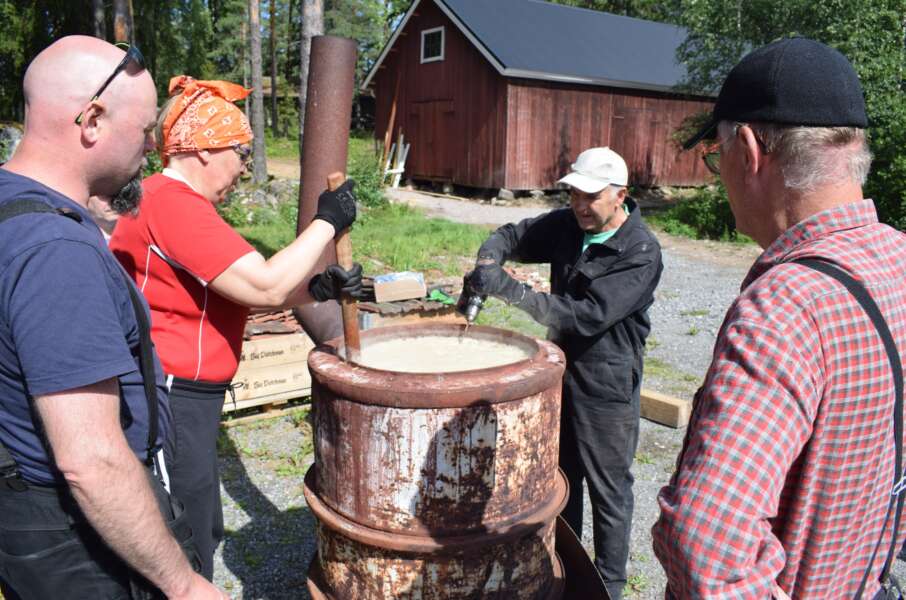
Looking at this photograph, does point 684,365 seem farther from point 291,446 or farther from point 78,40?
point 78,40

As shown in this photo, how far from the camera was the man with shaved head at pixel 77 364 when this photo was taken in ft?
4.65

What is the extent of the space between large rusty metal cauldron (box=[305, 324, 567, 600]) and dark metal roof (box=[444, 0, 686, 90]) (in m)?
16.1

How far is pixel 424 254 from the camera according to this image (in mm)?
10000

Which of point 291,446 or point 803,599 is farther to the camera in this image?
point 291,446

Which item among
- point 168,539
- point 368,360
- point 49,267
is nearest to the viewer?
point 49,267

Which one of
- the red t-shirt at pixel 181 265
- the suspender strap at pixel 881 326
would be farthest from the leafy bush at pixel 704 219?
the suspender strap at pixel 881 326

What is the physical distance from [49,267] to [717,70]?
55.4ft

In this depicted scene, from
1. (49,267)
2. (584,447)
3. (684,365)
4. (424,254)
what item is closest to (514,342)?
(584,447)

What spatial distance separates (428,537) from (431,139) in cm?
1857

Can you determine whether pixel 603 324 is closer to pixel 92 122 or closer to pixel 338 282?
pixel 338 282

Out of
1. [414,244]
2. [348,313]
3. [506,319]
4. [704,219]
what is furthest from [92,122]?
[704,219]

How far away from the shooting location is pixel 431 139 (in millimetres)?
19938

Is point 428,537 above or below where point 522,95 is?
below

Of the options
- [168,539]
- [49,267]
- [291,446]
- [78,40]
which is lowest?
[291,446]
